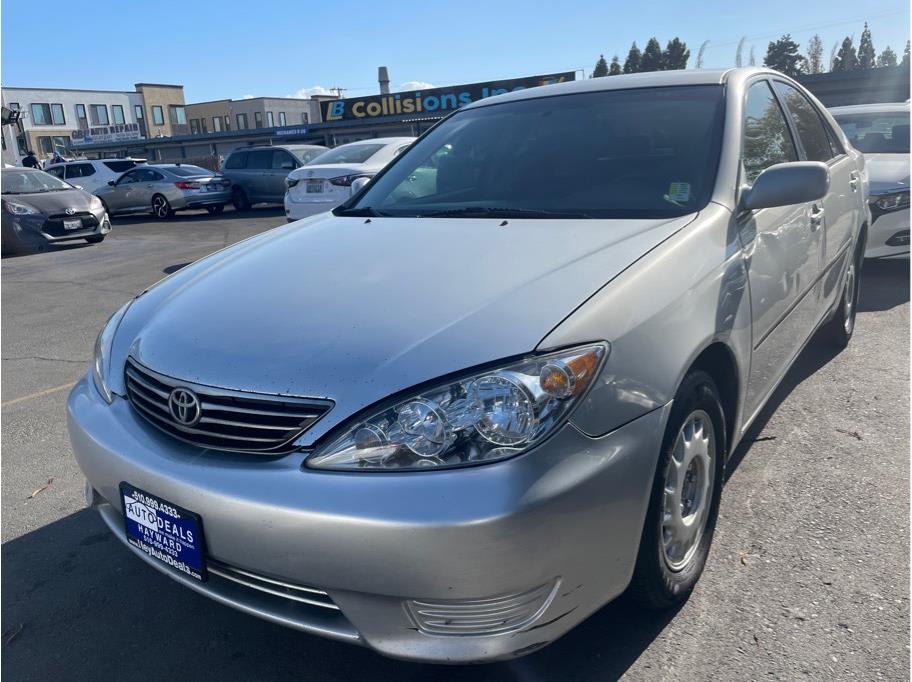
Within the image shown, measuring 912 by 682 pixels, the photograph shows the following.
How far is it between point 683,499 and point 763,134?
1724 mm

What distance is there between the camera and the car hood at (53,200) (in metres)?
12.6

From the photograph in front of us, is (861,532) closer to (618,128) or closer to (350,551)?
(618,128)

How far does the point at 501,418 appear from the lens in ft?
5.93

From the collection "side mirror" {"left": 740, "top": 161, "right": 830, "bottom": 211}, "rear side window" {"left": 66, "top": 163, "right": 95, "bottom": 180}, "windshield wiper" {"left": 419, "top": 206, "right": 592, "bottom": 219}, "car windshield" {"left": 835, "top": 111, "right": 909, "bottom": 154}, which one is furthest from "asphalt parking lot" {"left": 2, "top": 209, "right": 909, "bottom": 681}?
"rear side window" {"left": 66, "top": 163, "right": 95, "bottom": 180}

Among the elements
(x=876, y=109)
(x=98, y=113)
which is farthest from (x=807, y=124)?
(x=98, y=113)

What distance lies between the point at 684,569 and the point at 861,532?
87 cm

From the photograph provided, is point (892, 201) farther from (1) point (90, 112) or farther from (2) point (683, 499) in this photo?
(1) point (90, 112)

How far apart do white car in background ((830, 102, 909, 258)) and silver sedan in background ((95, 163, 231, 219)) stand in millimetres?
13752

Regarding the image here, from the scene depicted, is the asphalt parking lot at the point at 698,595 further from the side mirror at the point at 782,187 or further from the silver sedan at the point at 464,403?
the side mirror at the point at 782,187

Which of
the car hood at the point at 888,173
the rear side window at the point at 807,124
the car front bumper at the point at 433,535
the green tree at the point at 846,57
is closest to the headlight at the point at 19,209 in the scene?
the car hood at the point at 888,173

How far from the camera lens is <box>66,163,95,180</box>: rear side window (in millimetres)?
20047

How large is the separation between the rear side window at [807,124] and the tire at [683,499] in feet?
6.59

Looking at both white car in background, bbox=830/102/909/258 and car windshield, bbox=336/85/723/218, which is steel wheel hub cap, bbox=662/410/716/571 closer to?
car windshield, bbox=336/85/723/218

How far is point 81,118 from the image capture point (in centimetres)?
7512
